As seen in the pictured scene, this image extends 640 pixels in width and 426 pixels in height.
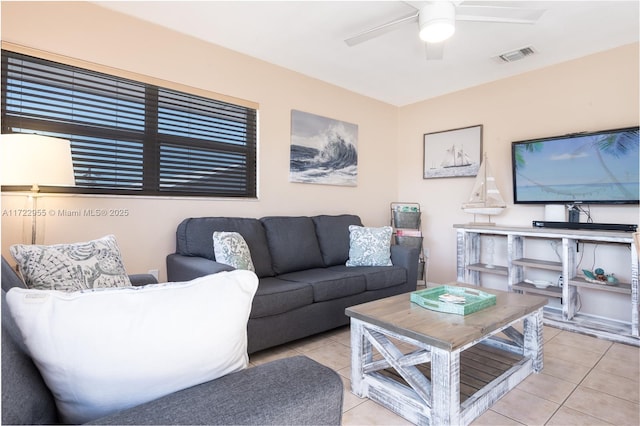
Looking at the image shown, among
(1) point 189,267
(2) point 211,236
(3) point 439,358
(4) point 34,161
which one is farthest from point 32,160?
(3) point 439,358

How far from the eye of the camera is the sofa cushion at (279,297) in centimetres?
224

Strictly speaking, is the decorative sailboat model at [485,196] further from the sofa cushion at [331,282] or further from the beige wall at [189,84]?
the sofa cushion at [331,282]

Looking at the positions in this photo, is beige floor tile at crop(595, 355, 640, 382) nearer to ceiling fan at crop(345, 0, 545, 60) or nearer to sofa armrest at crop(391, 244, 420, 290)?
sofa armrest at crop(391, 244, 420, 290)

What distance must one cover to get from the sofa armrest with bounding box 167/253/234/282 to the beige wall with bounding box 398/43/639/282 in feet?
9.66

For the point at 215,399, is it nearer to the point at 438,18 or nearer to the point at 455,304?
the point at 455,304

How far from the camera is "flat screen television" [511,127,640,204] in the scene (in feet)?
9.42

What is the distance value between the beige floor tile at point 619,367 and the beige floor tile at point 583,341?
0.51 ft

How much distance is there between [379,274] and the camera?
117 inches

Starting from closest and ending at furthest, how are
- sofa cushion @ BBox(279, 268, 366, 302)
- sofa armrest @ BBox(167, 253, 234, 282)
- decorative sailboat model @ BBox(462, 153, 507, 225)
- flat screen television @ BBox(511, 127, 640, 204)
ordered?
sofa armrest @ BBox(167, 253, 234, 282)
sofa cushion @ BBox(279, 268, 366, 302)
flat screen television @ BBox(511, 127, 640, 204)
decorative sailboat model @ BBox(462, 153, 507, 225)

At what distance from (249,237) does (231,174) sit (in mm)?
692

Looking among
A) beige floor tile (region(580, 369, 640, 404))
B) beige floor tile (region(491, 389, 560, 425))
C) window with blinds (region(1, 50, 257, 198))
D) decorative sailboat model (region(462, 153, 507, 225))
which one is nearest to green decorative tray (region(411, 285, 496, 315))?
beige floor tile (region(491, 389, 560, 425))

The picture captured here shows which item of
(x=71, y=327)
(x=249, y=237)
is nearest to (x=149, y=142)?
(x=249, y=237)

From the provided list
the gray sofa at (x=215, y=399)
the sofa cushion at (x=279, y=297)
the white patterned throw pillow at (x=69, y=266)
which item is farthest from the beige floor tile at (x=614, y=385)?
the white patterned throw pillow at (x=69, y=266)

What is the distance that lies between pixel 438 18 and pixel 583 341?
2634 millimetres
